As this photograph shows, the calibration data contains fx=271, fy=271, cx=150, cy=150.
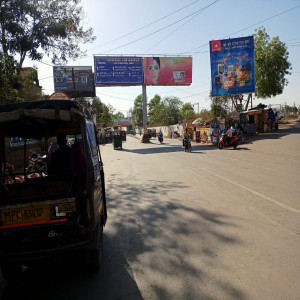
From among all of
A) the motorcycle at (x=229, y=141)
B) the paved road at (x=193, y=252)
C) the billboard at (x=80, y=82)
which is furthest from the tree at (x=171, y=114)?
the paved road at (x=193, y=252)

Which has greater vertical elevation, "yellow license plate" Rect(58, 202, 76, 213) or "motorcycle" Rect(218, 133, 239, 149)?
"yellow license plate" Rect(58, 202, 76, 213)

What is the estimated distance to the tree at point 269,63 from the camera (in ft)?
98.6

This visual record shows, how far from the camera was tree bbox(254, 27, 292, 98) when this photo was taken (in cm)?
3005

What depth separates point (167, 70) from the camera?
33.1m

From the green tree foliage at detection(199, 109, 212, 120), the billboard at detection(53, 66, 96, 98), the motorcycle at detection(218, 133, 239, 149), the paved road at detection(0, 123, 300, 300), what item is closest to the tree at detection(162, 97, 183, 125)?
the green tree foliage at detection(199, 109, 212, 120)

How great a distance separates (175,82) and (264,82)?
10224 millimetres

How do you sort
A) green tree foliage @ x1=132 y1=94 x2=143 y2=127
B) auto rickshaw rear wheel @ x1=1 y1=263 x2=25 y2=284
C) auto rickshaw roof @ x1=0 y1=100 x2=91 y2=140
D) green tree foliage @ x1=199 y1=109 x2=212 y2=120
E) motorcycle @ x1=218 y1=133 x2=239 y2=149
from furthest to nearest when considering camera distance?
green tree foliage @ x1=132 y1=94 x2=143 y2=127 < green tree foliage @ x1=199 y1=109 x2=212 y2=120 < motorcycle @ x1=218 y1=133 x2=239 y2=149 < auto rickshaw rear wheel @ x1=1 y1=263 x2=25 y2=284 < auto rickshaw roof @ x1=0 y1=100 x2=91 y2=140

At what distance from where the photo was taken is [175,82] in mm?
33594

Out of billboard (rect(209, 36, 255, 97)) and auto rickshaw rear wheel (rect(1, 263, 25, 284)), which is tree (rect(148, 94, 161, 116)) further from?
auto rickshaw rear wheel (rect(1, 263, 25, 284))

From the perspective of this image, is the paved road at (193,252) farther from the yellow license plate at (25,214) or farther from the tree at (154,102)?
the tree at (154,102)

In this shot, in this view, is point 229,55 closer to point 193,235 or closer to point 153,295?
point 193,235

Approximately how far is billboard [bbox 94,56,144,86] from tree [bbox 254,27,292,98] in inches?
528

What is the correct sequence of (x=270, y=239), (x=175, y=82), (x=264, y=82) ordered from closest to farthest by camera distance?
(x=270, y=239)
(x=264, y=82)
(x=175, y=82)

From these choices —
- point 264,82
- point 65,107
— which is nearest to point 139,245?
point 65,107
